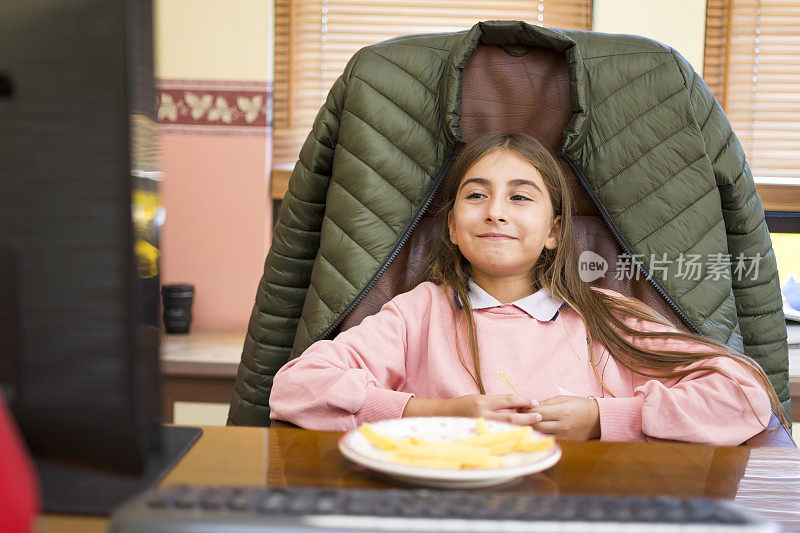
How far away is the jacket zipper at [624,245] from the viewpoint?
4.44 ft

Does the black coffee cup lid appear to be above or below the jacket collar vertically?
below

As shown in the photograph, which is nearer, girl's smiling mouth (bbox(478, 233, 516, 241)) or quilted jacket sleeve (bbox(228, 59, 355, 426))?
girl's smiling mouth (bbox(478, 233, 516, 241))

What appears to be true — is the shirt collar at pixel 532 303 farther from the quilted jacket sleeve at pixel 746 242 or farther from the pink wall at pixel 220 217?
the pink wall at pixel 220 217

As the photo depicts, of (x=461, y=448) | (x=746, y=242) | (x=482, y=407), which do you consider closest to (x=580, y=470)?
(x=461, y=448)

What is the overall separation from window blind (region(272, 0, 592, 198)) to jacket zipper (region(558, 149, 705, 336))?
1450 millimetres

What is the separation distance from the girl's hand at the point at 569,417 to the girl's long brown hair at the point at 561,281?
0.59 ft

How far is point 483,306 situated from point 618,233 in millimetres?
300

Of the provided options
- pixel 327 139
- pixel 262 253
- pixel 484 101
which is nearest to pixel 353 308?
pixel 327 139

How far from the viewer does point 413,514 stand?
378mm

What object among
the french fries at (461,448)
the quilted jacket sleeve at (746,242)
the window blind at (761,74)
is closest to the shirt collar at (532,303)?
the quilted jacket sleeve at (746,242)

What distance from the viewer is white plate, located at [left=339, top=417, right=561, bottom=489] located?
54 cm

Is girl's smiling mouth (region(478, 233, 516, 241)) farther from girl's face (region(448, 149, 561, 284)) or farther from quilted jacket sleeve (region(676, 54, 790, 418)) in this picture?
quilted jacket sleeve (region(676, 54, 790, 418))

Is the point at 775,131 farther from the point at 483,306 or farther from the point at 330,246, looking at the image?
the point at 330,246

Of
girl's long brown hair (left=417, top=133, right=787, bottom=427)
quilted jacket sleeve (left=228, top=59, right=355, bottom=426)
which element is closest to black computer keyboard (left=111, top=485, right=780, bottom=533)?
girl's long brown hair (left=417, top=133, right=787, bottom=427)
